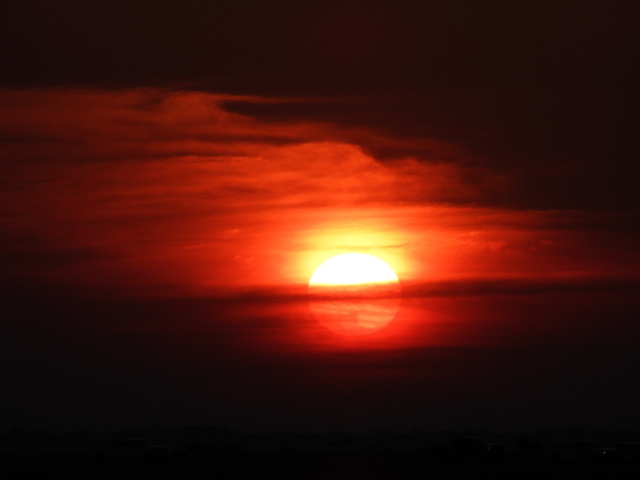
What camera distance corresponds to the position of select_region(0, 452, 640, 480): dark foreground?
5669 centimetres

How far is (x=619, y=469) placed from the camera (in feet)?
217

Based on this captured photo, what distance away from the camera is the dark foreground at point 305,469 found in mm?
56688

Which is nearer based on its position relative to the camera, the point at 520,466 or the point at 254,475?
the point at 254,475

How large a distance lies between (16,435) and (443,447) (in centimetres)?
13157

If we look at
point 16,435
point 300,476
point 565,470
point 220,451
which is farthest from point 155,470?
point 16,435

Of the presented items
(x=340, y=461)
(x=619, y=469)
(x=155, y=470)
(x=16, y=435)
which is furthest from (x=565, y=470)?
(x=16, y=435)

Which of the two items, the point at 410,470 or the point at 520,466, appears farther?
the point at 520,466

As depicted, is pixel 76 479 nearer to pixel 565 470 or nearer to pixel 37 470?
pixel 37 470

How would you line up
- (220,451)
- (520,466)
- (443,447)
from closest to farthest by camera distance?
1. (520,466)
2. (443,447)
3. (220,451)

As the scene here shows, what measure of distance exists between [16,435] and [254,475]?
152m

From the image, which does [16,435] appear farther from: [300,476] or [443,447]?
[300,476]

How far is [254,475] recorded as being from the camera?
185 ft

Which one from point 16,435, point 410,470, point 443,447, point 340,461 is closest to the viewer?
point 410,470

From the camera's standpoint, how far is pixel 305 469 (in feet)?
205
